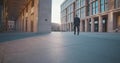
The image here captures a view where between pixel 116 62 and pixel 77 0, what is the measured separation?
57732 mm

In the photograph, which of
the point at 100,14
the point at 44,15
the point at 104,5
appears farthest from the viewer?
the point at 100,14

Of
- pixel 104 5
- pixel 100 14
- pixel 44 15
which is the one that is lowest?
pixel 44 15

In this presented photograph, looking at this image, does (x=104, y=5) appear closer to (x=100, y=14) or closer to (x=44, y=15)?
(x=100, y=14)

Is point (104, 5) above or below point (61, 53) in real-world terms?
above

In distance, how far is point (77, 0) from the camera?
58062 mm

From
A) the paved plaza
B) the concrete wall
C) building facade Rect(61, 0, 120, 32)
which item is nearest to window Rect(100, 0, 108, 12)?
building facade Rect(61, 0, 120, 32)

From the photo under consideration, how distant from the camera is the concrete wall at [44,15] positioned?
1870 cm

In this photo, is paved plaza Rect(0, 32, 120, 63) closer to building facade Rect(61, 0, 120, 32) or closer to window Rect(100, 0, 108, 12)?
building facade Rect(61, 0, 120, 32)

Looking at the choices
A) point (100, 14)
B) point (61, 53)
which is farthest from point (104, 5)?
point (61, 53)

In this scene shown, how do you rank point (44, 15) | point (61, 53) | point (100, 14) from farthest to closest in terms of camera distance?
point (100, 14), point (44, 15), point (61, 53)

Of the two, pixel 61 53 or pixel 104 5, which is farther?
pixel 104 5

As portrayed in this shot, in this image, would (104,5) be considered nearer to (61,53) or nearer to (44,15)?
(44,15)

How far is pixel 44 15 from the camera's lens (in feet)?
62.3

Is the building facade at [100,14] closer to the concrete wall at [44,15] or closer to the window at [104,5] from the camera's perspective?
the window at [104,5]
